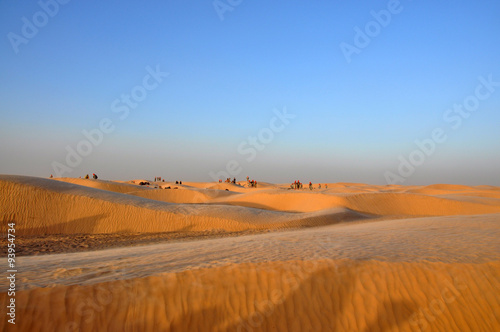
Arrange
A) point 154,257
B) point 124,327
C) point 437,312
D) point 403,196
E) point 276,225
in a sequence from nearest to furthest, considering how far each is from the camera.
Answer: point 124,327 → point 437,312 → point 154,257 → point 276,225 → point 403,196

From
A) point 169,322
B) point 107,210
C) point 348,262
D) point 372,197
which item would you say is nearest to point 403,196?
point 372,197

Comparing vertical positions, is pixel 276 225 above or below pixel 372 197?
below

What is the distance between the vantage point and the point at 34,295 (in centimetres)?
407

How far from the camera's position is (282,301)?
4402mm

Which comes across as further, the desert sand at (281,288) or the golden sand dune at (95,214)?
the golden sand dune at (95,214)

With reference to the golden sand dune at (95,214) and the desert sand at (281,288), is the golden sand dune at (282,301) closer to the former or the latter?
the desert sand at (281,288)

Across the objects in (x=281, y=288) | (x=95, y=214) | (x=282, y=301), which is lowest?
(x=282, y=301)

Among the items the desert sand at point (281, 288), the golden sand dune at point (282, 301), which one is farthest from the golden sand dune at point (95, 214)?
the golden sand dune at point (282, 301)

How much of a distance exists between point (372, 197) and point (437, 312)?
1826 centimetres

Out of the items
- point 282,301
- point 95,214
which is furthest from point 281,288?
point 95,214

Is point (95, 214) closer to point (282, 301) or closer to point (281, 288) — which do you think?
point (281, 288)

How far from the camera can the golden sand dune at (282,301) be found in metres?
4.02

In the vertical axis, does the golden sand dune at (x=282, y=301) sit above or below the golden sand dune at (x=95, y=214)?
below

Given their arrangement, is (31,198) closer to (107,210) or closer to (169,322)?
(107,210)
